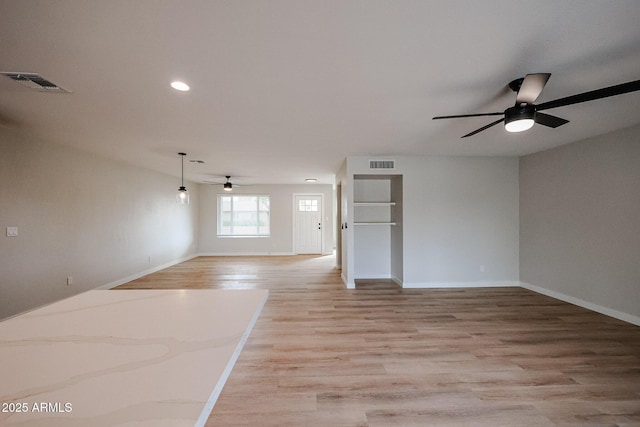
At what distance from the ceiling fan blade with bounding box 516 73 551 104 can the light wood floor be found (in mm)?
2220

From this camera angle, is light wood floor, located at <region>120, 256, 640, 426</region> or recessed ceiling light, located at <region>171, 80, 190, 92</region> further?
recessed ceiling light, located at <region>171, 80, 190, 92</region>

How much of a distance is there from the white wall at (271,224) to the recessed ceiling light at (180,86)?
20.6ft

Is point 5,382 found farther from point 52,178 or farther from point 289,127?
point 52,178

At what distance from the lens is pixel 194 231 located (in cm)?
808

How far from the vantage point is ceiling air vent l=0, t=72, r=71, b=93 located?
75.6 inches

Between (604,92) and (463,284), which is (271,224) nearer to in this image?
(463,284)

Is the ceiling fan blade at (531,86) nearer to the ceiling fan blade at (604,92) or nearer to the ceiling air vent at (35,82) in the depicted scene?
the ceiling fan blade at (604,92)

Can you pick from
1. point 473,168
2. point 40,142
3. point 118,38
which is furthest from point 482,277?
point 40,142

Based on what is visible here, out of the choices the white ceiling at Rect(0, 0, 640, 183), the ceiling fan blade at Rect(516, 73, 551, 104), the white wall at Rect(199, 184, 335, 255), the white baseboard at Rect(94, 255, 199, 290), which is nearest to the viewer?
the white ceiling at Rect(0, 0, 640, 183)

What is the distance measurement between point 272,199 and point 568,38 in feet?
24.7

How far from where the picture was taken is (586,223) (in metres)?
3.65

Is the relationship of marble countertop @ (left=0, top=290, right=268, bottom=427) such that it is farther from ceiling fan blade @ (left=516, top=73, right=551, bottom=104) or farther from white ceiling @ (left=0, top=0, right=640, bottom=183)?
ceiling fan blade @ (left=516, top=73, right=551, bottom=104)

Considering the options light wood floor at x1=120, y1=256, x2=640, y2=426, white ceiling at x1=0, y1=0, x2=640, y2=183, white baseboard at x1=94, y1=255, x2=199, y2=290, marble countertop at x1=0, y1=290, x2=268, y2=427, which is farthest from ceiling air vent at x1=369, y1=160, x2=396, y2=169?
white baseboard at x1=94, y1=255, x2=199, y2=290

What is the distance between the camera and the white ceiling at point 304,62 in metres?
1.37
